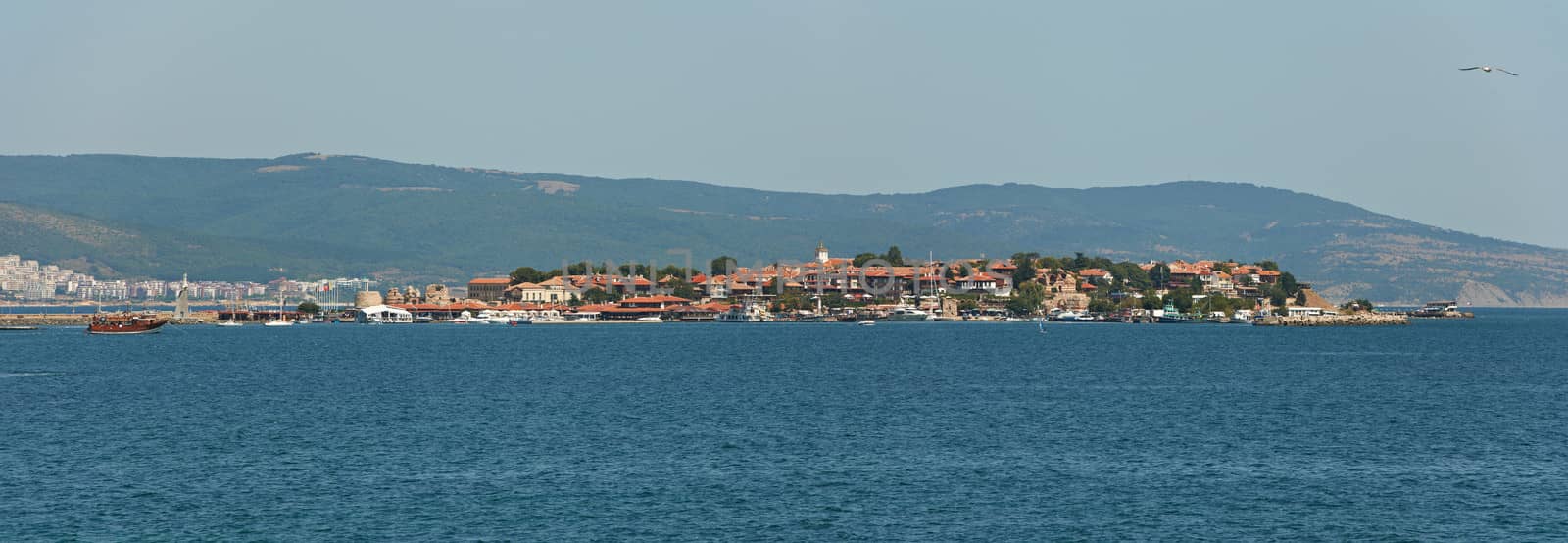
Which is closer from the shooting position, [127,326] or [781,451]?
[781,451]

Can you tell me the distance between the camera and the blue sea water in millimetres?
40906

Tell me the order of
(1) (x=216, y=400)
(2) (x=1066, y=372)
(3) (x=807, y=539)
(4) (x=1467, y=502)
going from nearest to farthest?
(3) (x=807, y=539)
(4) (x=1467, y=502)
(1) (x=216, y=400)
(2) (x=1066, y=372)

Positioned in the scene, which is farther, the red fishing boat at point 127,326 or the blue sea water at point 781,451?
the red fishing boat at point 127,326

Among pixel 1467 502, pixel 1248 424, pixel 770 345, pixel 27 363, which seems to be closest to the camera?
pixel 1467 502

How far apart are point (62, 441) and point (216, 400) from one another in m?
16.9

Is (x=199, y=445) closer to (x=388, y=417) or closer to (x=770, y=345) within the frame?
(x=388, y=417)

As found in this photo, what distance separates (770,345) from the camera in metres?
133

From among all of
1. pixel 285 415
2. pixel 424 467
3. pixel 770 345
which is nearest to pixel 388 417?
pixel 285 415

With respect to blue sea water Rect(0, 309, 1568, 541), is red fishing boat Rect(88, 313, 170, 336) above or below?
above

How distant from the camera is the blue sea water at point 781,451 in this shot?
134ft

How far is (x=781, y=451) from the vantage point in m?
53.6

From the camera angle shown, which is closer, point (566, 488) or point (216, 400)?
point (566, 488)

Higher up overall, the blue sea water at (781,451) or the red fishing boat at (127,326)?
the red fishing boat at (127,326)

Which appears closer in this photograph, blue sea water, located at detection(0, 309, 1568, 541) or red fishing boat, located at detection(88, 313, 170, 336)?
blue sea water, located at detection(0, 309, 1568, 541)
